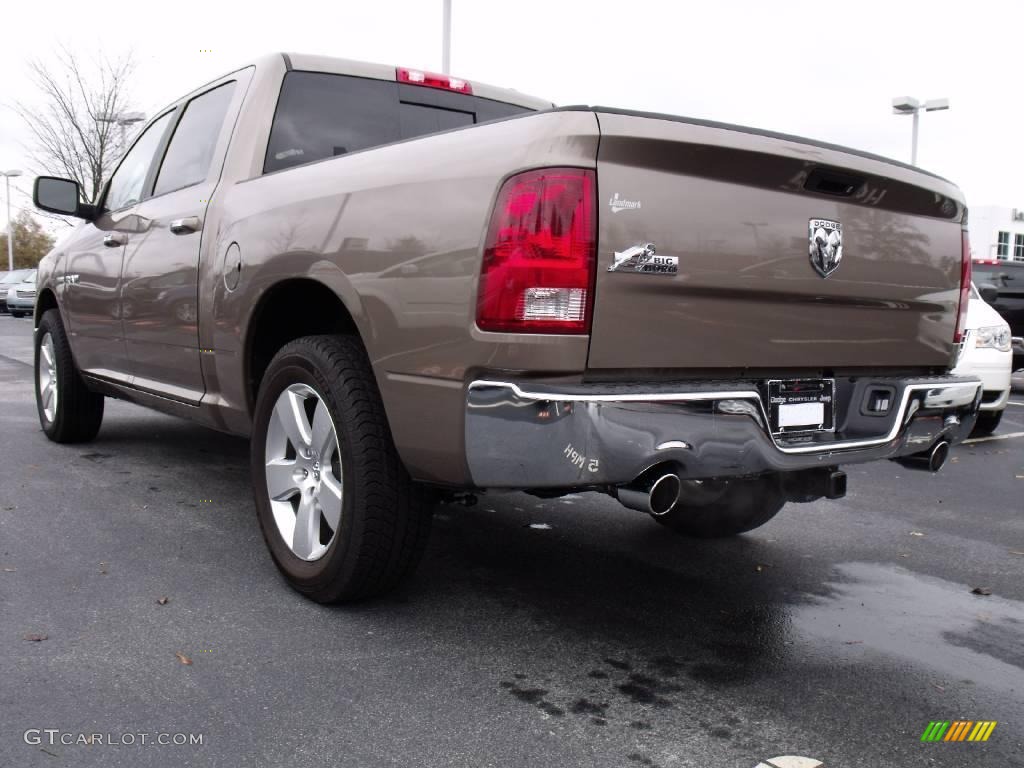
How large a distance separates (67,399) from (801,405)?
4.57 metres

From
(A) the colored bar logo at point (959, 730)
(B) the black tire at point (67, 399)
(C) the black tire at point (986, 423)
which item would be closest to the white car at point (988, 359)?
(C) the black tire at point (986, 423)

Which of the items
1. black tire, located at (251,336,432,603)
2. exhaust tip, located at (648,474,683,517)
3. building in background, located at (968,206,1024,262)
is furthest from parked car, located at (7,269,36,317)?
building in background, located at (968,206,1024,262)

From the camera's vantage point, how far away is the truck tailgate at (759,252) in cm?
255

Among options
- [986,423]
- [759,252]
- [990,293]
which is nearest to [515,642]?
[759,252]

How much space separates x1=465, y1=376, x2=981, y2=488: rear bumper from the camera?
245 cm

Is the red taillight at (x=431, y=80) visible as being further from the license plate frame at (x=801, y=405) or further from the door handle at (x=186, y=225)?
the license plate frame at (x=801, y=405)

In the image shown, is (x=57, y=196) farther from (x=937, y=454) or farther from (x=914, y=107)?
(x=914, y=107)

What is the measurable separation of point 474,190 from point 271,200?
1.20 meters

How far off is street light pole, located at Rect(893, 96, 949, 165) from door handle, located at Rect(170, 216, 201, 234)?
25.6 metres

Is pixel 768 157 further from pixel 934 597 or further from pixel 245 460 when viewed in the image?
pixel 245 460

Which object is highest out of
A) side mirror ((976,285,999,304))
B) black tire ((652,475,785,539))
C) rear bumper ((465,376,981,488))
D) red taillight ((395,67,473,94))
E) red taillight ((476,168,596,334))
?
red taillight ((395,67,473,94))

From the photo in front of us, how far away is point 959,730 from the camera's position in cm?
255

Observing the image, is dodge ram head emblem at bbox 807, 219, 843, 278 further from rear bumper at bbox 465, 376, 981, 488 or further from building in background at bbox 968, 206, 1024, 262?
building in background at bbox 968, 206, 1024, 262

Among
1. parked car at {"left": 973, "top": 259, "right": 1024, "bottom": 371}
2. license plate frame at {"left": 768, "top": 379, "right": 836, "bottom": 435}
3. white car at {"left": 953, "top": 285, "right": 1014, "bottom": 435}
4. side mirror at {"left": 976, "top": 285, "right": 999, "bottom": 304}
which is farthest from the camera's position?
side mirror at {"left": 976, "top": 285, "right": 999, "bottom": 304}
